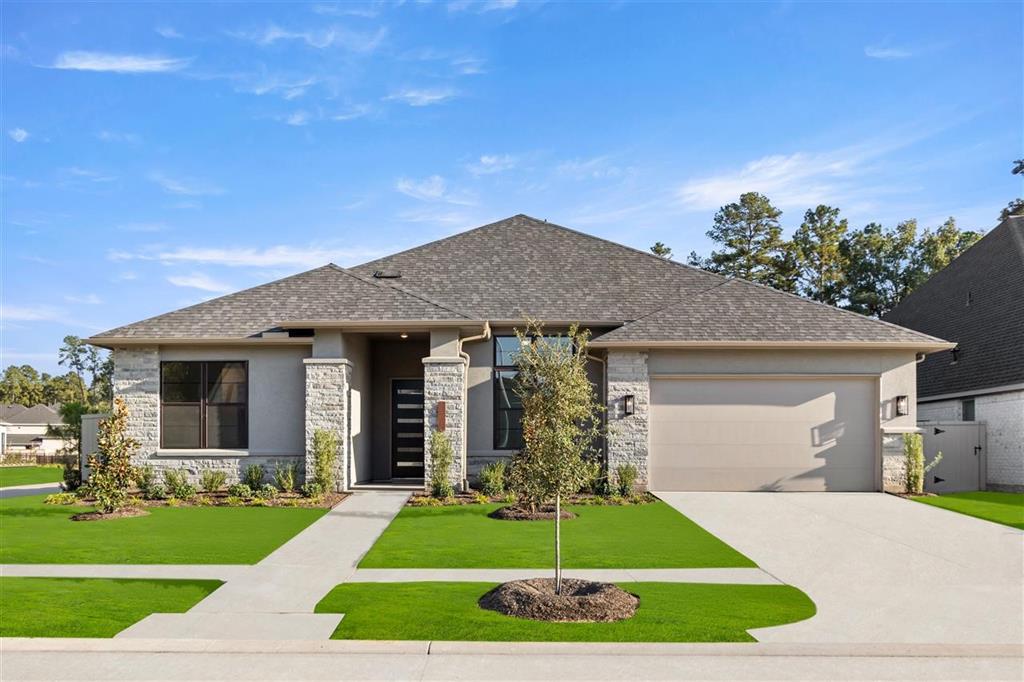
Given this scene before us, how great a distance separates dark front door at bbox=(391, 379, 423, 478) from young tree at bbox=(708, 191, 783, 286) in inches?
881

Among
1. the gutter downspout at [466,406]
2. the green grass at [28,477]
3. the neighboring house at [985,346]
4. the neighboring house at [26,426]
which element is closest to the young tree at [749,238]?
the neighboring house at [985,346]

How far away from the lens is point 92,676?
616 cm

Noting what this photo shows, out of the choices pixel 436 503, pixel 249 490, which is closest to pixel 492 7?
pixel 436 503

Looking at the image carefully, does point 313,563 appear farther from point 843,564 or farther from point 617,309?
point 617,309

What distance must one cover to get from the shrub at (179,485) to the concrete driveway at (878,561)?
9899 mm

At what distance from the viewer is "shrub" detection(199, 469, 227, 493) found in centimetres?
1767

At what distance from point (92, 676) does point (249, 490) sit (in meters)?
11.3

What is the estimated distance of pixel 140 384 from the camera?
18.2 meters

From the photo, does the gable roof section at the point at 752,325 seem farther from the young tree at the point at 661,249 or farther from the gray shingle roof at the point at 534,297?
the young tree at the point at 661,249

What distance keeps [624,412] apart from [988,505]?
757 cm

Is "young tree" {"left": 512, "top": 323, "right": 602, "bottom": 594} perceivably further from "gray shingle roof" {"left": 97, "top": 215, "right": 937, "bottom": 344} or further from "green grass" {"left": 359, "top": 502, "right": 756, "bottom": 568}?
"gray shingle roof" {"left": 97, "top": 215, "right": 937, "bottom": 344}

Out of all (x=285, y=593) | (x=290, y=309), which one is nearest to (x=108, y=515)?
(x=290, y=309)

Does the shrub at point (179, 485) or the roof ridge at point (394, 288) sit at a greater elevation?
the roof ridge at point (394, 288)

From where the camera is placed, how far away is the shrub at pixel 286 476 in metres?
17.1
